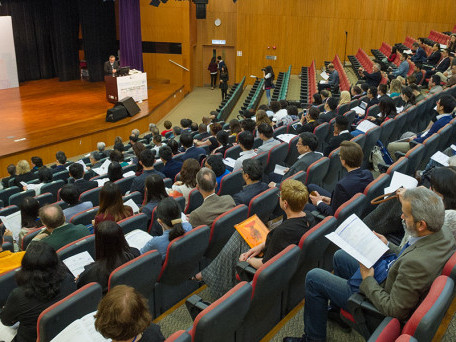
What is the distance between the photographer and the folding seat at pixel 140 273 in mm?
2407

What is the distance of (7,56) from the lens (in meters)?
14.2

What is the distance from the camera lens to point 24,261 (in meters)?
2.37

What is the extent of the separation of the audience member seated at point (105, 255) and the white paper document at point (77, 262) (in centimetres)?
22

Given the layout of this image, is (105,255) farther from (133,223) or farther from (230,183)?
(230,183)

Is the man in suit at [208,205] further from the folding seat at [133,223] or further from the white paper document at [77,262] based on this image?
the white paper document at [77,262]

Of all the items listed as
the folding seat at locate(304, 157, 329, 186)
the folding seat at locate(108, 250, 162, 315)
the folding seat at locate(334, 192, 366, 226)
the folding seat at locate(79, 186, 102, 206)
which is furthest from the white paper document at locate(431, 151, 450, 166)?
the folding seat at locate(79, 186, 102, 206)

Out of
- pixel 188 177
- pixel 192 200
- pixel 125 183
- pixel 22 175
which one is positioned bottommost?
pixel 22 175

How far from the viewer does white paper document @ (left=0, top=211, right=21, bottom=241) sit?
4285mm

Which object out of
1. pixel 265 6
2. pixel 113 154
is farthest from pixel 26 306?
pixel 265 6

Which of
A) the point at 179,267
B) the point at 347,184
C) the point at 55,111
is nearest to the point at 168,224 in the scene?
the point at 179,267

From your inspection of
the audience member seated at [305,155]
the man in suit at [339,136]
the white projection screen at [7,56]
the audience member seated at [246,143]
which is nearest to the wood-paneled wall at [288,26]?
the white projection screen at [7,56]

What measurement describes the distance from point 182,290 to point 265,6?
15601 mm

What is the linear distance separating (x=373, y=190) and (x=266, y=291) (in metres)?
1.35

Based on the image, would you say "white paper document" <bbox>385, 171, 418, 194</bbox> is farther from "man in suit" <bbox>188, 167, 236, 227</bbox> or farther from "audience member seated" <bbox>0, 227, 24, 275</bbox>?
"audience member seated" <bbox>0, 227, 24, 275</bbox>
